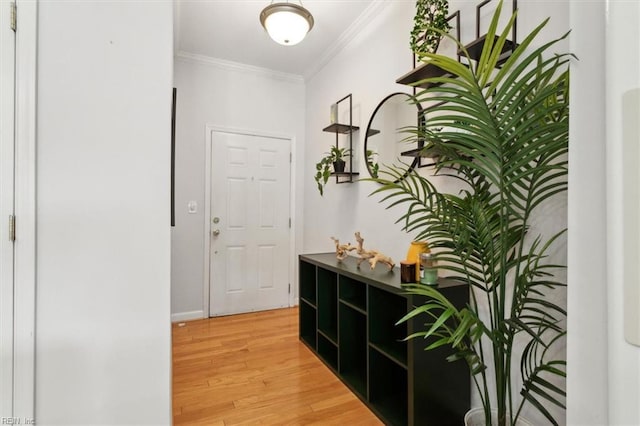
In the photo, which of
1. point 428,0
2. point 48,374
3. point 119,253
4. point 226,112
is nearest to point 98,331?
point 48,374

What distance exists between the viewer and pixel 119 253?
4.00 feet

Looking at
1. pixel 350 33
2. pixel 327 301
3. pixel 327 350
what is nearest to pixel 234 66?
pixel 350 33

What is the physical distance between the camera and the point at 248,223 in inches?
141

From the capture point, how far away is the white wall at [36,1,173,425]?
3.74 feet

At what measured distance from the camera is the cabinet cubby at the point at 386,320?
189cm

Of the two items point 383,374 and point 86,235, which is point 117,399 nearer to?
point 86,235

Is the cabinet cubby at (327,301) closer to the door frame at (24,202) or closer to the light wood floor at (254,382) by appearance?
the light wood floor at (254,382)

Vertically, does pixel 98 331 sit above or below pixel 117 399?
above

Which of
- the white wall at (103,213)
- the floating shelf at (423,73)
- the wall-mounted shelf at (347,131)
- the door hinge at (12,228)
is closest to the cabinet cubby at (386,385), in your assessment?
the white wall at (103,213)

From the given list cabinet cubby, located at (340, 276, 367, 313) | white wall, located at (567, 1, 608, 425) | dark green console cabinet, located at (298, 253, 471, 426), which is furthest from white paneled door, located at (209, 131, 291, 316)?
white wall, located at (567, 1, 608, 425)

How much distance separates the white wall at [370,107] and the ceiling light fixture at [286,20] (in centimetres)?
67

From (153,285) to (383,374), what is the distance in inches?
56.2

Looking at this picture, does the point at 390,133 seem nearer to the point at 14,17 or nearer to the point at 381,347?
the point at 381,347

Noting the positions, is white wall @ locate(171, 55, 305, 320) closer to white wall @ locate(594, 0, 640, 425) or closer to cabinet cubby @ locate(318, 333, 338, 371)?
cabinet cubby @ locate(318, 333, 338, 371)
